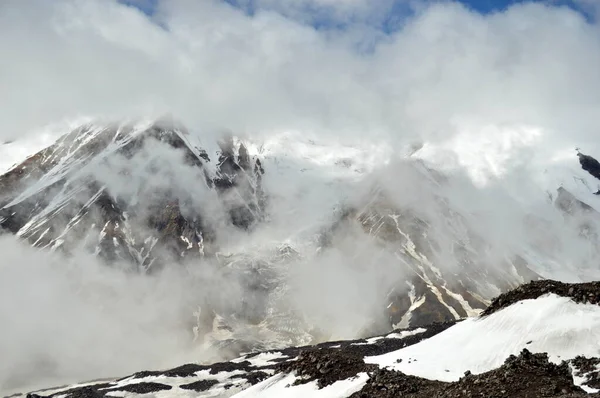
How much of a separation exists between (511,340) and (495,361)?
1927mm

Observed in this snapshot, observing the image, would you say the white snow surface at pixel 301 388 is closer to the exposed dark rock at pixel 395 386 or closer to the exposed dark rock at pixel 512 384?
the exposed dark rock at pixel 395 386

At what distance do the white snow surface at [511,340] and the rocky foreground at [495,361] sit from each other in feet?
0.18

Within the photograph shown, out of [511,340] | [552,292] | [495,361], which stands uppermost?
[552,292]

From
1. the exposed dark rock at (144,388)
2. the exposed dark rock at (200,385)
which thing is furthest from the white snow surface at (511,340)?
the exposed dark rock at (144,388)

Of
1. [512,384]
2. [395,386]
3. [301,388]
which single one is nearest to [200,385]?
[301,388]

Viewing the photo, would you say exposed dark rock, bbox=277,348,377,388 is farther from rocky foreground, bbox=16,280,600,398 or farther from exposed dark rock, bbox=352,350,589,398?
exposed dark rock, bbox=352,350,589,398

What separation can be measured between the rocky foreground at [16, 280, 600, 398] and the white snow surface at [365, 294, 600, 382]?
53mm

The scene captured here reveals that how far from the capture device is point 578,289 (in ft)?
125

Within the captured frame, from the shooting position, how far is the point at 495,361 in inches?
1403

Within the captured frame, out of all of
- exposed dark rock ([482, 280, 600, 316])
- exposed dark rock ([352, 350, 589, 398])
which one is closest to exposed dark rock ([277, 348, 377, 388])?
exposed dark rock ([352, 350, 589, 398])

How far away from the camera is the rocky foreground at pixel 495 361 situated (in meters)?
29.2

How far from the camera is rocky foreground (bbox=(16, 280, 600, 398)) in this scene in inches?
1150

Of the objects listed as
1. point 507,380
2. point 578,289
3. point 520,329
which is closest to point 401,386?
point 507,380

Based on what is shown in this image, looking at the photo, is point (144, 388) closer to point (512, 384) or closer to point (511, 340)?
point (511, 340)
